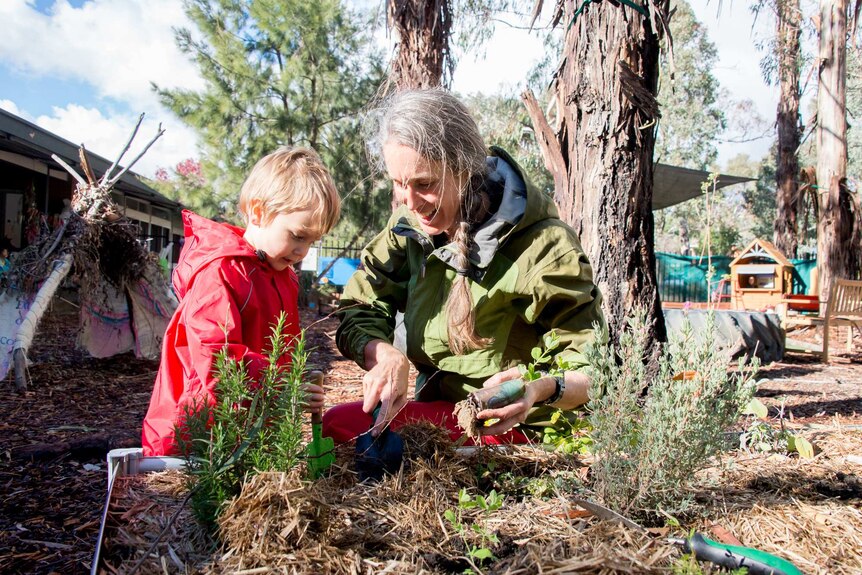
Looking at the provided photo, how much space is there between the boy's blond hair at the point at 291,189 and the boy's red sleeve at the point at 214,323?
30cm

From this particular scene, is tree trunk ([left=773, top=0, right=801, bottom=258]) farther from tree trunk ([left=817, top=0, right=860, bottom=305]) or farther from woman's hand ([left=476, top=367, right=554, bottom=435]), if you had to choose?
woman's hand ([left=476, top=367, right=554, bottom=435])

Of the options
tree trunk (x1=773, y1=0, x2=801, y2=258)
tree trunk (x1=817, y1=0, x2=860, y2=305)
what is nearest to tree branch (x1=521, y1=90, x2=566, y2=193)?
tree trunk (x1=817, y1=0, x2=860, y2=305)

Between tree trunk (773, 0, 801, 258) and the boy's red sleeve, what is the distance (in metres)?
15.2

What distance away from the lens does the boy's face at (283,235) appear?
212 cm

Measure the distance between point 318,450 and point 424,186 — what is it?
94cm

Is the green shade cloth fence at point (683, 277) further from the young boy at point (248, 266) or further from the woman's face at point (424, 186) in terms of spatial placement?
the young boy at point (248, 266)

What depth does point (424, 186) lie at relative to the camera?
2.02 meters

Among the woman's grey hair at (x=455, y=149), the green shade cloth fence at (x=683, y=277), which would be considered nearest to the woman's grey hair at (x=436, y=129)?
the woman's grey hair at (x=455, y=149)

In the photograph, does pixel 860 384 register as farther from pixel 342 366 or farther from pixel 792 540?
pixel 792 540

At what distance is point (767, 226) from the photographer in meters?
42.1

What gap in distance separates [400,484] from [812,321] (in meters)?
9.93

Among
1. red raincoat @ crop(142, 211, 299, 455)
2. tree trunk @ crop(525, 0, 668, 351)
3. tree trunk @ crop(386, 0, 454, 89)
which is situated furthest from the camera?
tree trunk @ crop(386, 0, 454, 89)

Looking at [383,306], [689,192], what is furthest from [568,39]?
[689,192]

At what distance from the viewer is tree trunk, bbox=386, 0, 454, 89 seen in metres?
6.28
